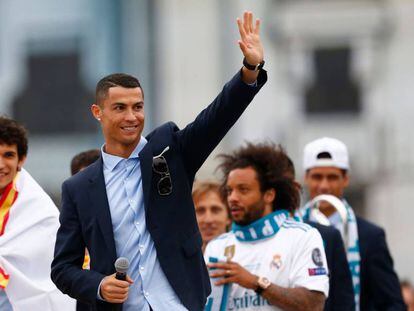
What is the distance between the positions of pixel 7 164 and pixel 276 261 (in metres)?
1.46

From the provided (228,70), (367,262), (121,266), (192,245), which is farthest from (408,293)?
(228,70)

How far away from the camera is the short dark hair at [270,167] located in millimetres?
10344

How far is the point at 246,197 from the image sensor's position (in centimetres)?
1019

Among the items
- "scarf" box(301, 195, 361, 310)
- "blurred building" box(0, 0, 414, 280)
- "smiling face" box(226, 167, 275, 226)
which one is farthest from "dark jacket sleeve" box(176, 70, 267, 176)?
"blurred building" box(0, 0, 414, 280)

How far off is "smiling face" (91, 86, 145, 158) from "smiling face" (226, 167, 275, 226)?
67.0 inches

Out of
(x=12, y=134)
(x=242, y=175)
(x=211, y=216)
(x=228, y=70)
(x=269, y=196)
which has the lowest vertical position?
(x=228, y=70)

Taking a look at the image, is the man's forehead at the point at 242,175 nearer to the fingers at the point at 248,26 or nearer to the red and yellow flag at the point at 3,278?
the red and yellow flag at the point at 3,278

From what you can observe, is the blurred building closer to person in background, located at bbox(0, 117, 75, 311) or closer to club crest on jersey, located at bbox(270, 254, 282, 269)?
club crest on jersey, located at bbox(270, 254, 282, 269)

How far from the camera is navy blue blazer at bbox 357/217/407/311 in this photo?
1095cm

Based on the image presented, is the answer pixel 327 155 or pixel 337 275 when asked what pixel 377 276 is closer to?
Answer: pixel 337 275

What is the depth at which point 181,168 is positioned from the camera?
27.9 ft

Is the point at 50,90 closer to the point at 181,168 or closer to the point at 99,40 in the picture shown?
the point at 99,40

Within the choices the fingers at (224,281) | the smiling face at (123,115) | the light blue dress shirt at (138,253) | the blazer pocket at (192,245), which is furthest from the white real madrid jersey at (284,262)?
the smiling face at (123,115)

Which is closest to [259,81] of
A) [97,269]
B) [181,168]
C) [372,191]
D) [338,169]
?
[181,168]
